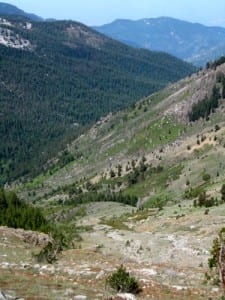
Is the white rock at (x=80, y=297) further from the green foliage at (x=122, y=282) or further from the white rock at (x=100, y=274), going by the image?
the white rock at (x=100, y=274)

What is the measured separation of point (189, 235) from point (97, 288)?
45549 mm

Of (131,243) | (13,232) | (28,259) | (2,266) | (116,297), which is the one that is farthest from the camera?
(131,243)

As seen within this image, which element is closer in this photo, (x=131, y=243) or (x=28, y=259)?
(x=28, y=259)

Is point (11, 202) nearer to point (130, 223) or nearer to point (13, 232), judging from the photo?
point (130, 223)

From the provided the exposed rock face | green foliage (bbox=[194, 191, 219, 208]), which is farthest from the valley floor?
green foliage (bbox=[194, 191, 219, 208])

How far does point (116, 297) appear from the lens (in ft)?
99.8

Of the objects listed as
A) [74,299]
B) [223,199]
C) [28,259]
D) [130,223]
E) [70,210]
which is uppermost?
[74,299]

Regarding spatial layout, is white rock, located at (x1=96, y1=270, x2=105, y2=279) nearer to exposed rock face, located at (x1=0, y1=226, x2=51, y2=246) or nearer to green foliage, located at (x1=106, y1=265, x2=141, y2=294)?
green foliage, located at (x1=106, y1=265, x2=141, y2=294)

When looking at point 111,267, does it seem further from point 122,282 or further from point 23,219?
point 23,219

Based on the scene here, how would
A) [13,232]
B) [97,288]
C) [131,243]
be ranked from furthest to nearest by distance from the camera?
1. [131,243]
2. [13,232]
3. [97,288]

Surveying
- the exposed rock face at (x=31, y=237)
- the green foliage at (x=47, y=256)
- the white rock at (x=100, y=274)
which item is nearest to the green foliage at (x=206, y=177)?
the exposed rock face at (x=31, y=237)

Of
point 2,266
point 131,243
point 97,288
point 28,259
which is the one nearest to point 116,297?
point 97,288

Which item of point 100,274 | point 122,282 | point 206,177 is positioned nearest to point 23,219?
point 100,274

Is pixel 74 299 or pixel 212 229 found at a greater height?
pixel 74 299
